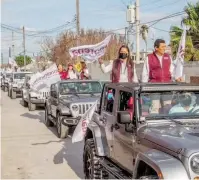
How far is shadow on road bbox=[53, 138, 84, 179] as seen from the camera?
796 cm

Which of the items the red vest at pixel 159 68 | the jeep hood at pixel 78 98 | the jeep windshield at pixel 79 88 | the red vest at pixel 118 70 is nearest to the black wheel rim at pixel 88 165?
the red vest at pixel 118 70

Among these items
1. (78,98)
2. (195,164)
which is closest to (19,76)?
(78,98)

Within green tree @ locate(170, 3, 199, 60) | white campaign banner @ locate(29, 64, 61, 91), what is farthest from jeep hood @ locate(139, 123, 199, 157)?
green tree @ locate(170, 3, 199, 60)

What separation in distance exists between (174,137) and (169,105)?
0.93m

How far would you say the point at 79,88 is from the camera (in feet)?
42.0

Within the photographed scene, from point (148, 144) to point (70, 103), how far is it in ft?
22.5

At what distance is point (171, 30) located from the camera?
27828 mm

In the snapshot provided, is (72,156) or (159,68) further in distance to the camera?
(72,156)

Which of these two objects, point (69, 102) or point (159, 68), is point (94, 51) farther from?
point (159, 68)

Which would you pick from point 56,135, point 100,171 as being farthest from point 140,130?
point 56,135

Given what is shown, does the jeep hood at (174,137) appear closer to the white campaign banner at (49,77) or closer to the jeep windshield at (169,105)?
the jeep windshield at (169,105)

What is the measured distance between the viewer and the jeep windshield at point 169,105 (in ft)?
17.2

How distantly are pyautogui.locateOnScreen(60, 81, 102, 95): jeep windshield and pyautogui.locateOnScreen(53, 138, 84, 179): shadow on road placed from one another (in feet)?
7.58

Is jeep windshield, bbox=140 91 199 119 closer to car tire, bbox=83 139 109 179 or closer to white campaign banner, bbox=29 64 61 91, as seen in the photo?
car tire, bbox=83 139 109 179
